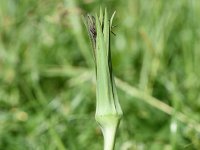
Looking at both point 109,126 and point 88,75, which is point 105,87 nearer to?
point 109,126

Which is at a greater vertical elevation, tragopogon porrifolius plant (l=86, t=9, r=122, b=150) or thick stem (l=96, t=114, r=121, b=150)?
tragopogon porrifolius plant (l=86, t=9, r=122, b=150)

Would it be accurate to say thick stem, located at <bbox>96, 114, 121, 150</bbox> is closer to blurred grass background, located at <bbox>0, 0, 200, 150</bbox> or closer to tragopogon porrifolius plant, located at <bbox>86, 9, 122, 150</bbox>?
tragopogon porrifolius plant, located at <bbox>86, 9, 122, 150</bbox>

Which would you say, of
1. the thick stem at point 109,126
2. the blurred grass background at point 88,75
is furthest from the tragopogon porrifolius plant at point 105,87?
the blurred grass background at point 88,75

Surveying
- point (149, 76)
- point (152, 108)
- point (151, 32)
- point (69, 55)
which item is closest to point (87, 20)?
point (152, 108)

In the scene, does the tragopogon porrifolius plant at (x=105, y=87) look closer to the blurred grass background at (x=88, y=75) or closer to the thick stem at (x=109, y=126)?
the thick stem at (x=109, y=126)

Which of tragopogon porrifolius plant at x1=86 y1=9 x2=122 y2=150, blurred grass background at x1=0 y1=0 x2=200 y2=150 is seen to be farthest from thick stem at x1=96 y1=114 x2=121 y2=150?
blurred grass background at x1=0 y1=0 x2=200 y2=150

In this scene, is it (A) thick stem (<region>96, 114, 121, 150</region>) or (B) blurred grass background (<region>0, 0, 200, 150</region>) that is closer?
(A) thick stem (<region>96, 114, 121, 150</region>)
